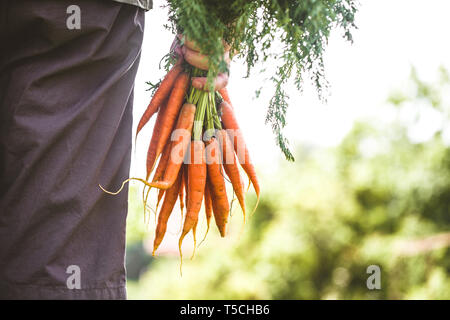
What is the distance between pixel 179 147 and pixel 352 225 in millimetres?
4717

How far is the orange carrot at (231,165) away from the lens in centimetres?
126

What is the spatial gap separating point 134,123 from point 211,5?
384mm

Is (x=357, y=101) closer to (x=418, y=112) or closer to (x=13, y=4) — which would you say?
(x=418, y=112)

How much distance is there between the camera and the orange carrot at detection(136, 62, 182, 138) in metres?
1.24

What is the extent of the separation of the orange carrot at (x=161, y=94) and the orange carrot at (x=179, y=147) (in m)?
0.08

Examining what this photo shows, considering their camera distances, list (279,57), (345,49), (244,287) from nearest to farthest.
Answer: (279,57) → (345,49) → (244,287)

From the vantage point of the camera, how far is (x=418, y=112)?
5547 millimetres

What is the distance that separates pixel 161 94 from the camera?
1264mm

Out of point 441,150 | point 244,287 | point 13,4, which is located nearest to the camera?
point 13,4

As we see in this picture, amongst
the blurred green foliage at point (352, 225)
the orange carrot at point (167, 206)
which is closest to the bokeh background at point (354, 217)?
the blurred green foliage at point (352, 225)

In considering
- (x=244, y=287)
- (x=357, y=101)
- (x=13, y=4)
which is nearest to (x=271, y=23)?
(x=13, y=4)

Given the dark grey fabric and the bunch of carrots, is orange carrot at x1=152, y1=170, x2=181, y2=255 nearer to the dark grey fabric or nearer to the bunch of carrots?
the bunch of carrots

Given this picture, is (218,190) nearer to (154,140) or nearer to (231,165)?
(231,165)

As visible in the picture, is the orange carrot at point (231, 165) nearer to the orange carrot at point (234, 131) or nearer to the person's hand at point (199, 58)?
the orange carrot at point (234, 131)
